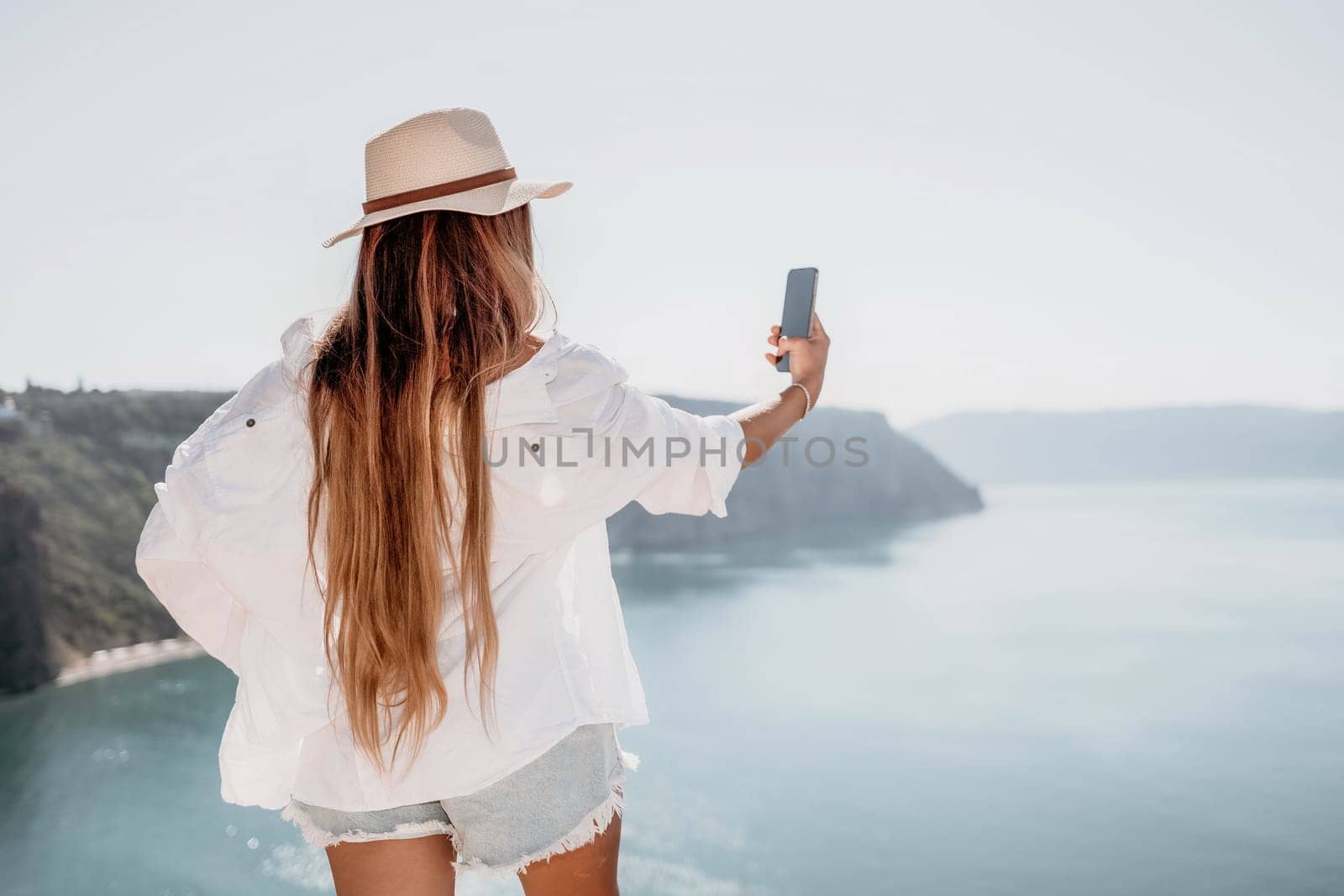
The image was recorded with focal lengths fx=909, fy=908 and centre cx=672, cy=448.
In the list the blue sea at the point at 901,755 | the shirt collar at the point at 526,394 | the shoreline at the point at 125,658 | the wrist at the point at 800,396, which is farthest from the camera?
the shoreline at the point at 125,658

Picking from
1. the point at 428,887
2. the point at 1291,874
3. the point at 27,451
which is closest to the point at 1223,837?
the point at 1291,874

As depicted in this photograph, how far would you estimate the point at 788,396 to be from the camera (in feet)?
3.70

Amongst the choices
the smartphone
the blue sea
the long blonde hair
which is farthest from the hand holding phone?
the blue sea

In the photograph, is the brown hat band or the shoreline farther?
the shoreline

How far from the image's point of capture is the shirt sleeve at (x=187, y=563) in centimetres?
97

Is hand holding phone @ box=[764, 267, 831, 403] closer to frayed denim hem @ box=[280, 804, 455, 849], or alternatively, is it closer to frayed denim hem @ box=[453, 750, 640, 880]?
frayed denim hem @ box=[453, 750, 640, 880]

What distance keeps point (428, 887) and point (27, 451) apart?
18029 mm

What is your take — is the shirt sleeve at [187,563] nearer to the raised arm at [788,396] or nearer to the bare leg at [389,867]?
the bare leg at [389,867]

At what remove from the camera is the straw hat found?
98 centimetres

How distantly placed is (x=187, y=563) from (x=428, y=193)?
521mm

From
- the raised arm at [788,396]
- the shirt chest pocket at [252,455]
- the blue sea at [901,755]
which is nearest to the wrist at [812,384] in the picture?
the raised arm at [788,396]

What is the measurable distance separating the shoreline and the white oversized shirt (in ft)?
43.4

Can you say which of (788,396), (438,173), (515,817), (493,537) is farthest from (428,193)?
(515,817)

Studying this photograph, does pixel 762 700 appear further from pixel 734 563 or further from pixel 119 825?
pixel 734 563
